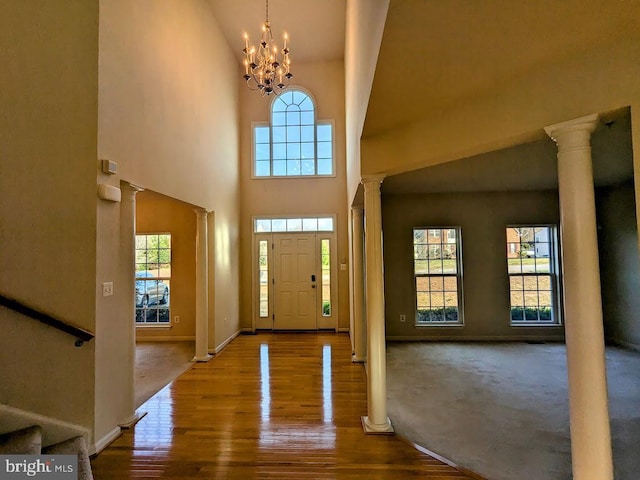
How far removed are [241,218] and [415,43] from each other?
19.2 feet

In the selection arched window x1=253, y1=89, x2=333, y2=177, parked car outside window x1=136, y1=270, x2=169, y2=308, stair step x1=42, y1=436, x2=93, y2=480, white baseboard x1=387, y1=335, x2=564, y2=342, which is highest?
arched window x1=253, y1=89, x2=333, y2=177

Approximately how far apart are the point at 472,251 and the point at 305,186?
3.45 m

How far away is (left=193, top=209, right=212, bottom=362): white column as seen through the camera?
504cm

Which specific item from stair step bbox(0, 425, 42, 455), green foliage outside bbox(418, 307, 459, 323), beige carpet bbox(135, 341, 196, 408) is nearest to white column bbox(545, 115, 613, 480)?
stair step bbox(0, 425, 42, 455)

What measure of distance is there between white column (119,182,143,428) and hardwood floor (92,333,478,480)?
0.22 metres

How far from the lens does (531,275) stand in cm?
606

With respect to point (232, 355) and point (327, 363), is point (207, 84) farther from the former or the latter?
point (327, 363)

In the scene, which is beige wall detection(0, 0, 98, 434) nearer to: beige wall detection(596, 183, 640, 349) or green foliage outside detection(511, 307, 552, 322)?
green foliage outside detection(511, 307, 552, 322)

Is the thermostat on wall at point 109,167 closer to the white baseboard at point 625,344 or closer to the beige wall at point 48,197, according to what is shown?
the beige wall at point 48,197

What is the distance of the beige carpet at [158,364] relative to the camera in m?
4.01

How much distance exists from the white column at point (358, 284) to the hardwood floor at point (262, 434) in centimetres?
29

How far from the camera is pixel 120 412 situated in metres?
3.03

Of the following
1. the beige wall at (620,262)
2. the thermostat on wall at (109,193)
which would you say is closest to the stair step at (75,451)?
the thermostat on wall at (109,193)

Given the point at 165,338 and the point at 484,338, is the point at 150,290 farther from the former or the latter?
the point at 484,338
